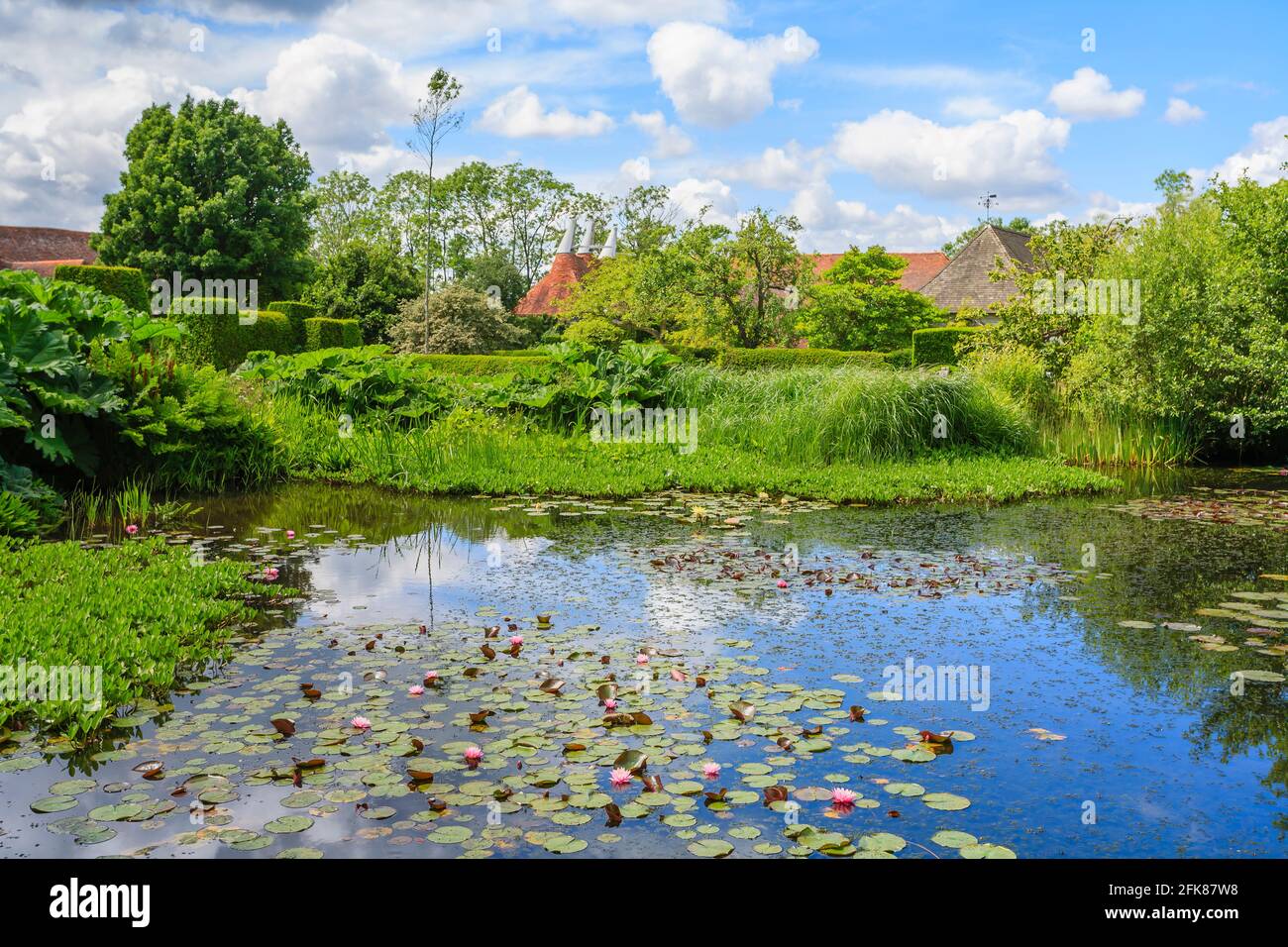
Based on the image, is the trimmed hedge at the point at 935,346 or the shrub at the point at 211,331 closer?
the shrub at the point at 211,331

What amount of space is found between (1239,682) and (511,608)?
13.2 feet

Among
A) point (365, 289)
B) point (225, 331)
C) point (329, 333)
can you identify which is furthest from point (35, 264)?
point (225, 331)

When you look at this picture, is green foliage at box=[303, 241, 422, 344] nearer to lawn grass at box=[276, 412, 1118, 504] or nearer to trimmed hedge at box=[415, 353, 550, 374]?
trimmed hedge at box=[415, 353, 550, 374]

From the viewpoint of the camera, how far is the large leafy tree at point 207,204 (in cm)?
3903

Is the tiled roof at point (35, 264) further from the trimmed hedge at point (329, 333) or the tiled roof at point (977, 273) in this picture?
the tiled roof at point (977, 273)

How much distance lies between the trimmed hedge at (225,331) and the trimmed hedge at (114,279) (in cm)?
86

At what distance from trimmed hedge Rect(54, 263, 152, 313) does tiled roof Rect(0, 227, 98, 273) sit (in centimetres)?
3182

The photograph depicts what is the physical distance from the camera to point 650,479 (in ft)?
37.2

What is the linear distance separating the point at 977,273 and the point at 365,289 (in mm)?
22522

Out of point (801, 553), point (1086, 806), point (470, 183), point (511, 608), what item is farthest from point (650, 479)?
point (470, 183)

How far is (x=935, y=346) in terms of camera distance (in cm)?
2486

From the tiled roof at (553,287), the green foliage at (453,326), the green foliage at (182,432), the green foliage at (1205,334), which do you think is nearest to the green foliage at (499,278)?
the tiled roof at (553,287)

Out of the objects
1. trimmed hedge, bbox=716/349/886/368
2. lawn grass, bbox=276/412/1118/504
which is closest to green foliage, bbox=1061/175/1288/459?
lawn grass, bbox=276/412/1118/504
